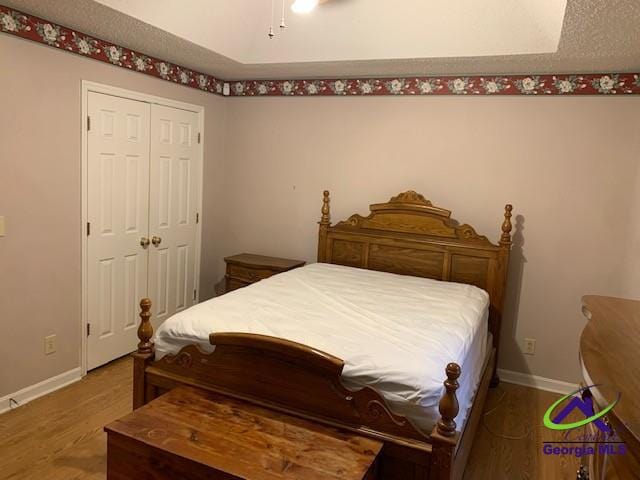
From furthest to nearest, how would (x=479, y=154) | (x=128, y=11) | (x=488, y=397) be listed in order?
(x=479, y=154) < (x=488, y=397) < (x=128, y=11)

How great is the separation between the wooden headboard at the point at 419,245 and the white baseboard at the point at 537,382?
1.23 ft

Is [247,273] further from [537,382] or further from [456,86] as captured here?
[537,382]

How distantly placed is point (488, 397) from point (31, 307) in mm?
3105

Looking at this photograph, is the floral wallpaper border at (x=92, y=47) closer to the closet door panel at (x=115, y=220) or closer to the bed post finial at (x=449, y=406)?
the closet door panel at (x=115, y=220)

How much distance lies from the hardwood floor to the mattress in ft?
1.53

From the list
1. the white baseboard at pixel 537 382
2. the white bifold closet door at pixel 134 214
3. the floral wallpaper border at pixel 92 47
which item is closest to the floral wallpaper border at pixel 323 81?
the floral wallpaper border at pixel 92 47

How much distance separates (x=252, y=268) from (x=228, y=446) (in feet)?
7.79

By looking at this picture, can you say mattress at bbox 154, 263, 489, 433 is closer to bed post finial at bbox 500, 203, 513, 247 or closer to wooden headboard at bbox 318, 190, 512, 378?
wooden headboard at bbox 318, 190, 512, 378

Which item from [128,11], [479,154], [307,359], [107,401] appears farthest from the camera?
[479,154]

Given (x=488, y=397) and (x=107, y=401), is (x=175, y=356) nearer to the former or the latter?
(x=107, y=401)

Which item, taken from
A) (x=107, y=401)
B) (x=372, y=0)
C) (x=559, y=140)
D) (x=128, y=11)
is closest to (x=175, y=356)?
(x=107, y=401)

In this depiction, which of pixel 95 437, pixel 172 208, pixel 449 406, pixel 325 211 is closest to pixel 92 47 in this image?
pixel 172 208

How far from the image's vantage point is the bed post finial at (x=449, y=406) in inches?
70.4

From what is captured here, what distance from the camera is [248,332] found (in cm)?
230
